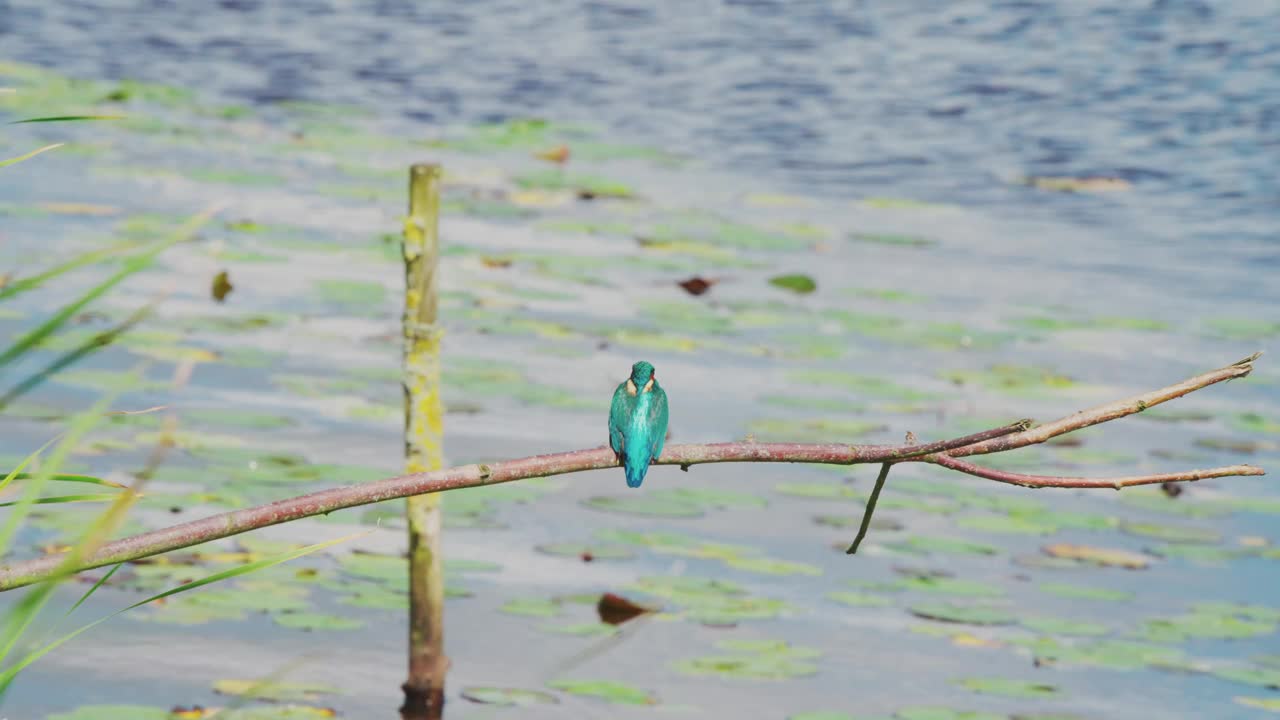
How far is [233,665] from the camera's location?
5004 mm

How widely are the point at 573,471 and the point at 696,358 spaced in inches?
252

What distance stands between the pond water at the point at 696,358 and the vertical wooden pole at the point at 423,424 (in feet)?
0.67

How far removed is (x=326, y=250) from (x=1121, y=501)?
530cm

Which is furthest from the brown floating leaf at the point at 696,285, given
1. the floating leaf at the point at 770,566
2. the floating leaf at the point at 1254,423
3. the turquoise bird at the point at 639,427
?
the turquoise bird at the point at 639,427

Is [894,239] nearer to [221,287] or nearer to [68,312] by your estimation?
[221,287]

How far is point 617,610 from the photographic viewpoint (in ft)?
17.9

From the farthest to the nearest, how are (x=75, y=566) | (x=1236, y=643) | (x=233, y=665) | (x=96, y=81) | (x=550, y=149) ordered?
(x=96, y=81) → (x=550, y=149) → (x=1236, y=643) → (x=233, y=665) → (x=75, y=566)

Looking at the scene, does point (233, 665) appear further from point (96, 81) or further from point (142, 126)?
point (96, 81)

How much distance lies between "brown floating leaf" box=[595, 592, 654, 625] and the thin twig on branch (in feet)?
10.1

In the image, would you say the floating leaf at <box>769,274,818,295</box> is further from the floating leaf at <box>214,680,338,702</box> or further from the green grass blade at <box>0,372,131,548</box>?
the green grass blade at <box>0,372,131,548</box>

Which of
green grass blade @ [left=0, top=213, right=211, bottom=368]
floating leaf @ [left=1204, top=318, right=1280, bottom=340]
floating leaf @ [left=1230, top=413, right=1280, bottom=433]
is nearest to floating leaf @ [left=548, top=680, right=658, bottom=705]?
green grass blade @ [left=0, top=213, right=211, bottom=368]

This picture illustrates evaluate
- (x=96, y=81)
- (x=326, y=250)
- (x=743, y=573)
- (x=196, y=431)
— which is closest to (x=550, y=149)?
(x=326, y=250)

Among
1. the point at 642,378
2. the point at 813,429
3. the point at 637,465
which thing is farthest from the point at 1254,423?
the point at 637,465

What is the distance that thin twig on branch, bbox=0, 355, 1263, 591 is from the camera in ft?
6.84
